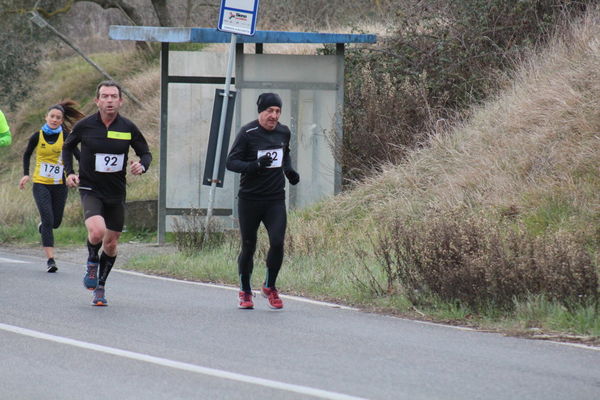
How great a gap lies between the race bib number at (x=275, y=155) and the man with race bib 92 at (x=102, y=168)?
3.49 ft

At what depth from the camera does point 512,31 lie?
18.6 metres

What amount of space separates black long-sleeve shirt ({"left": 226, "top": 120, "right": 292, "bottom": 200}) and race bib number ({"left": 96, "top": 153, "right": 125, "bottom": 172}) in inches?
40.0

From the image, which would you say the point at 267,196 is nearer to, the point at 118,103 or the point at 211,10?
the point at 118,103

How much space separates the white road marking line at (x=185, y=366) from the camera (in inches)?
251

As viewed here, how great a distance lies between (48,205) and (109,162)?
3.91 metres

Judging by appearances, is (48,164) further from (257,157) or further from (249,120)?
(257,157)

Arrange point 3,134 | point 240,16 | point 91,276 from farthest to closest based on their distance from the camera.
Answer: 1. point 240,16
2. point 3,134
3. point 91,276

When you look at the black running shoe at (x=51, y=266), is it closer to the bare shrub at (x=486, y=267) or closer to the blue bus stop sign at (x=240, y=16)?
the blue bus stop sign at (x=240, y=16)

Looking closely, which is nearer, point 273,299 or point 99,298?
point 273,299

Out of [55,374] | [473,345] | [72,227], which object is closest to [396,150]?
[72,227]

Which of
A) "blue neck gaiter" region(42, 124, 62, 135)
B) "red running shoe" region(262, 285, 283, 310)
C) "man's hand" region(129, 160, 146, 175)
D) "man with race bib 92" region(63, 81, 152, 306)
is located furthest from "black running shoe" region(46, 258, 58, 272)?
"red running shoe" region(262, 285, 283, 310)

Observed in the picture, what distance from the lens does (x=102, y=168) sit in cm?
991

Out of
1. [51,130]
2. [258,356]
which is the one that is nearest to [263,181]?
[258,356]

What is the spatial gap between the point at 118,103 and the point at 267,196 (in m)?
1.57
